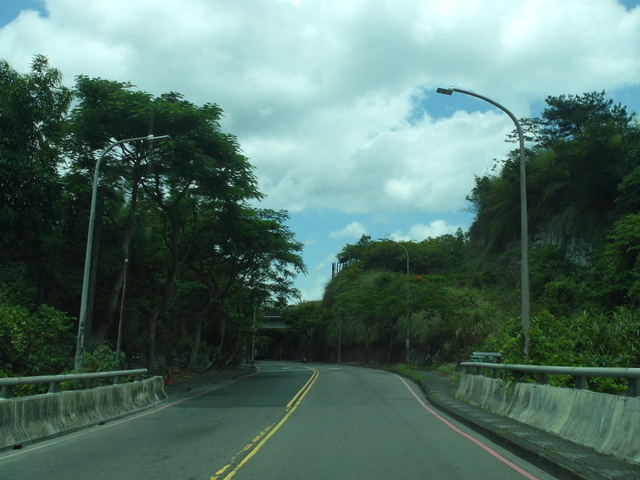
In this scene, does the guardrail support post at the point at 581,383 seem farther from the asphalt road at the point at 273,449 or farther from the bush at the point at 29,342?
the bush at the point at 29,342

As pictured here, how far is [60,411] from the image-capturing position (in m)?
12.5

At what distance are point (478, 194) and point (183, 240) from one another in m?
33.1

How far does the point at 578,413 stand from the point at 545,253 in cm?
3422

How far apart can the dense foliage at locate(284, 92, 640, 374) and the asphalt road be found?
337 inches

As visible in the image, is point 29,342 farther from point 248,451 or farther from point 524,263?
point 524,263

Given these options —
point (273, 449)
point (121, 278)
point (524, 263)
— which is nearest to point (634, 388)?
point (273, 449)

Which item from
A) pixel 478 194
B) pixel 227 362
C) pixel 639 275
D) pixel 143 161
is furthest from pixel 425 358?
pixel 143 161

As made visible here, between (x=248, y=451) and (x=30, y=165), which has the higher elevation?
(x=30, y=165)

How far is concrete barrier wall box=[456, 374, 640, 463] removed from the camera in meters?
7.66

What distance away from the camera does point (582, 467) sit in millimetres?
7559

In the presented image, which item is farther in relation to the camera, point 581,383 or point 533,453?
point 581,383

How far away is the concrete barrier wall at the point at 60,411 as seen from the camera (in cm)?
1050

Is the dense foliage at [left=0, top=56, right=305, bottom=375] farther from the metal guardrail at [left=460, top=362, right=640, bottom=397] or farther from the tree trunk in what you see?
the metal guardrail at [left=460, top=362, right=640, bottom=397]

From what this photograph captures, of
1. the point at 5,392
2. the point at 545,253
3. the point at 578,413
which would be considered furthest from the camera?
the point at 545,253
